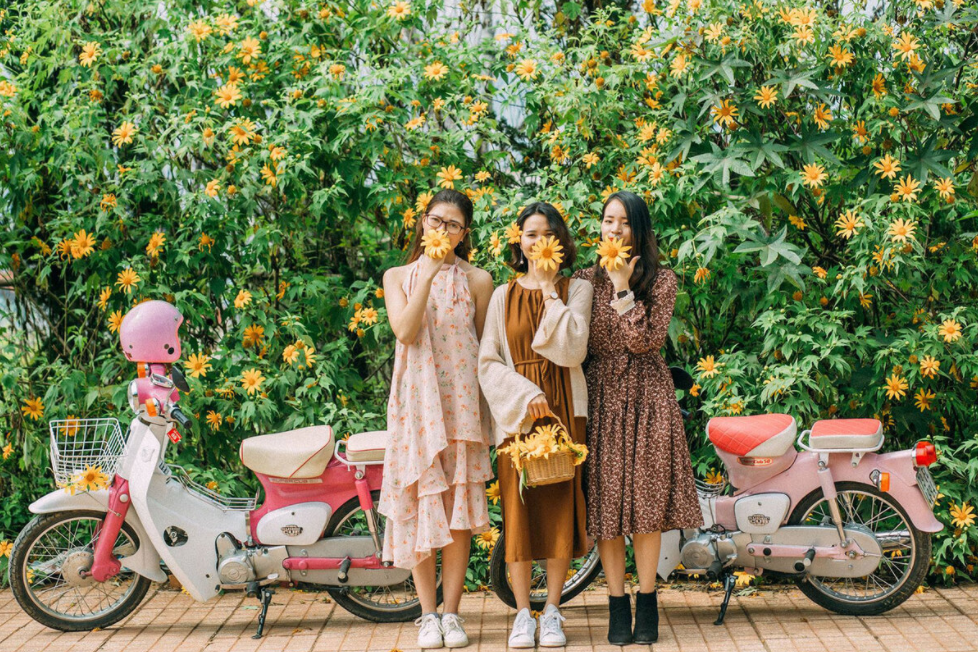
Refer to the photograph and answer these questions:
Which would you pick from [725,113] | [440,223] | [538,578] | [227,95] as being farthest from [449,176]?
[538,578]

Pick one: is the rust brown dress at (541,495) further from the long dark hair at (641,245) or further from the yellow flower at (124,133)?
the yellow flower at (124,133)

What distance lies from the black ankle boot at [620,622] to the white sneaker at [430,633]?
645 mm

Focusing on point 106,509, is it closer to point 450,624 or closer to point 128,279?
point 128,279

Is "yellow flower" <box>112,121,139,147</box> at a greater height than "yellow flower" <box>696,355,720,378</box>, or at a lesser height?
greater

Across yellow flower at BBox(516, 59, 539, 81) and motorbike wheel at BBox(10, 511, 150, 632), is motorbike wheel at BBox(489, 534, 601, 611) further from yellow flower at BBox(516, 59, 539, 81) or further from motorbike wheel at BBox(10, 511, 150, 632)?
yellow flower at BBox(516, 59, 539, 81)

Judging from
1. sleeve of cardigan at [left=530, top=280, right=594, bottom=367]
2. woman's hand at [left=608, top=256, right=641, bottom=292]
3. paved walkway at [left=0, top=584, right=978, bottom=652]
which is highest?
woman's hand at [left=608, top=256, right=641, bottom=292]

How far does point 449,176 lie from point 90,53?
1.90 m

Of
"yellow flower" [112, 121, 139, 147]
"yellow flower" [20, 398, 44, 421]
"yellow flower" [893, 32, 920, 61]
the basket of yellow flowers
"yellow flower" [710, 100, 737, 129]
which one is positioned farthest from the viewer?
"yellow flower" [20, 398, 44, 421]

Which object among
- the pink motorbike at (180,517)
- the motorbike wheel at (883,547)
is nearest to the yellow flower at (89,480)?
the pink motorbike at (180,517)

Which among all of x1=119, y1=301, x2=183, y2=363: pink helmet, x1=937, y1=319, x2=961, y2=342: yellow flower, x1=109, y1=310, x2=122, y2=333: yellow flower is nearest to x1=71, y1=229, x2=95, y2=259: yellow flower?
x1=109, y1=310, x2=122, y2=333: yellow flower

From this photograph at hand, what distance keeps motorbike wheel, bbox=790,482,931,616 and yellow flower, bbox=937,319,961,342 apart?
755 millimetres

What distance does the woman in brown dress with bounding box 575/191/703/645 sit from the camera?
4.00m

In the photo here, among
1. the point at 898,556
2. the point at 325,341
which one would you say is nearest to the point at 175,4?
the point at 325,341

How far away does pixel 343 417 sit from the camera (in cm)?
516
